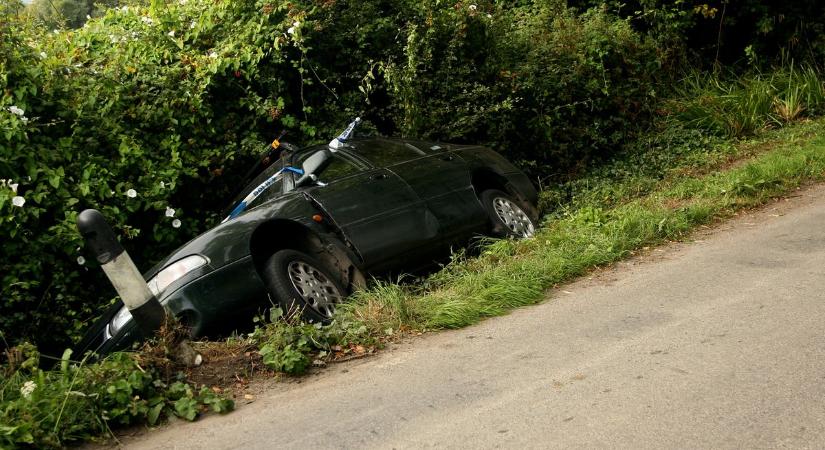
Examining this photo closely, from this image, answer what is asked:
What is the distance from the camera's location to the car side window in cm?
793

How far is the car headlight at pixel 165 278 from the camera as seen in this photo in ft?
19.7

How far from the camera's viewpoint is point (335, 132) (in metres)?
10.0

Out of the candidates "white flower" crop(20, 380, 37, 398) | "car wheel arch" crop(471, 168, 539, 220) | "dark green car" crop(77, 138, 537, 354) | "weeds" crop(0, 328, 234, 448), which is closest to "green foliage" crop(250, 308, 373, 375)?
"dark green car" crop(77, 138, 537, 354)

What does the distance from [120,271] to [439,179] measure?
11.8 ft

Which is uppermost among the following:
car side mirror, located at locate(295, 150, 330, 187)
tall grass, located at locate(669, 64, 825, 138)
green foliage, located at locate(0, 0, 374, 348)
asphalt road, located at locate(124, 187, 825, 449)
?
green foliage, located at locate(0, 0, 374, 348)

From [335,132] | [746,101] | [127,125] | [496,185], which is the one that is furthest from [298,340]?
[746,101]

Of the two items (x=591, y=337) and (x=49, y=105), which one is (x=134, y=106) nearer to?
(x=49, y=105)

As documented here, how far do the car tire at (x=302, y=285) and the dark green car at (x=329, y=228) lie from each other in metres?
0.01

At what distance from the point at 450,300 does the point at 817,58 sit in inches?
445

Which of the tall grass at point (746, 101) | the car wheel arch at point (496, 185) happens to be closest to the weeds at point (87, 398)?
the car wheel arch at point (496, 185)

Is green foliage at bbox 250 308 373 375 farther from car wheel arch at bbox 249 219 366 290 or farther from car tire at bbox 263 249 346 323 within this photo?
car wheel arch at bbox 249 219 366 290

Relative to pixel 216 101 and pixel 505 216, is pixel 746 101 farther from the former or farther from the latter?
pixel 216 101

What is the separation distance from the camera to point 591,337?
5.35 metres

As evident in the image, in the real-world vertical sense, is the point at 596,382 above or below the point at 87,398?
below
